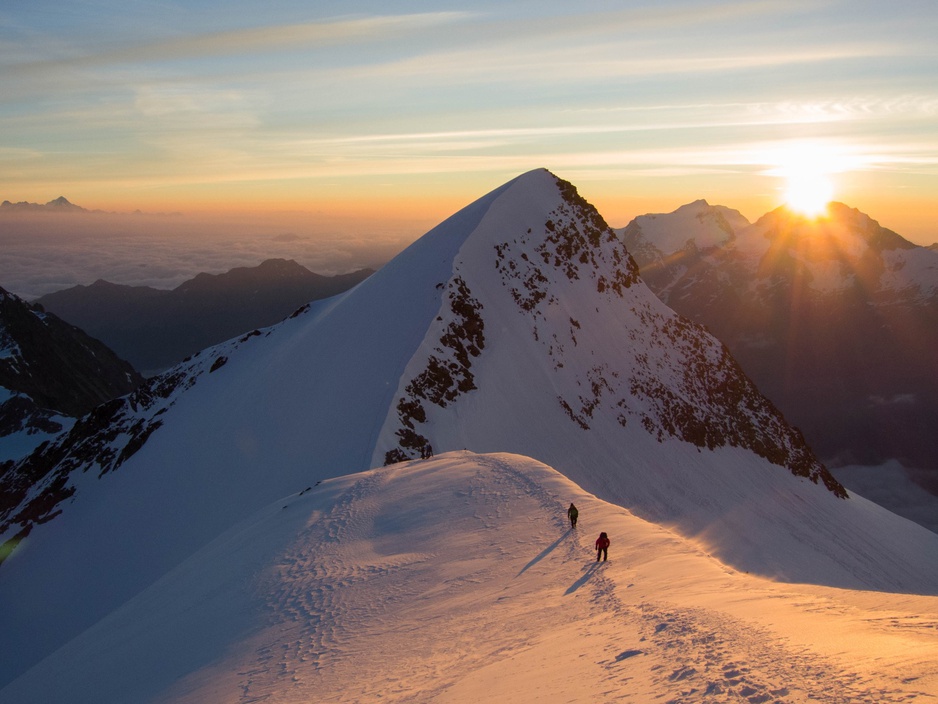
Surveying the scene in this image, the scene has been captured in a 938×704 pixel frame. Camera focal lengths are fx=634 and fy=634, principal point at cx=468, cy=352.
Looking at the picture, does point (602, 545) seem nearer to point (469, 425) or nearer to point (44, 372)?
point (469, 425)

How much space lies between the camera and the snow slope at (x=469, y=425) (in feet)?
149

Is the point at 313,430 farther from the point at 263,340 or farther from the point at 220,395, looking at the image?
the point at 263,340

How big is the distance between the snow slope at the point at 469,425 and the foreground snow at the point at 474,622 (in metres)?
17.5

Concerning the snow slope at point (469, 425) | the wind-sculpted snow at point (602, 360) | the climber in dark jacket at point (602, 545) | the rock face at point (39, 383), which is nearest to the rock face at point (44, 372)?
the rock face at point (39, 383)

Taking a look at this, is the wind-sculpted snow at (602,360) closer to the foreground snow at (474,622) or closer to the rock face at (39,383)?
the foreground snow at (474,622)

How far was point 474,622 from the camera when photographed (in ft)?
55.0

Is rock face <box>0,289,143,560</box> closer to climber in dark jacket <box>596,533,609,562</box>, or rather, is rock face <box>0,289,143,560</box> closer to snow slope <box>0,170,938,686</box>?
snow slope <box>0,170,938,686</box>

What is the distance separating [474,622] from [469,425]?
116 feet

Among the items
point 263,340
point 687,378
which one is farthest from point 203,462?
point 687,378

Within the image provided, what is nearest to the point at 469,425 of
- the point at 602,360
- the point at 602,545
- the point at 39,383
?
the point at 602,360

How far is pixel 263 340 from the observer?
7525 centimetres

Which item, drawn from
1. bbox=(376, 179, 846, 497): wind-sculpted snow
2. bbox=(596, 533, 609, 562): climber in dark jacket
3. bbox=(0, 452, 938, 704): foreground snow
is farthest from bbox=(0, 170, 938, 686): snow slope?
bbox=(596, 533, 609, 562): climber in dark jacket

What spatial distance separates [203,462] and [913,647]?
48.5 meters

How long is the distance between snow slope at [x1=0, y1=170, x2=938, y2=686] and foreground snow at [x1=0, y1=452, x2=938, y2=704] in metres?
17.5
